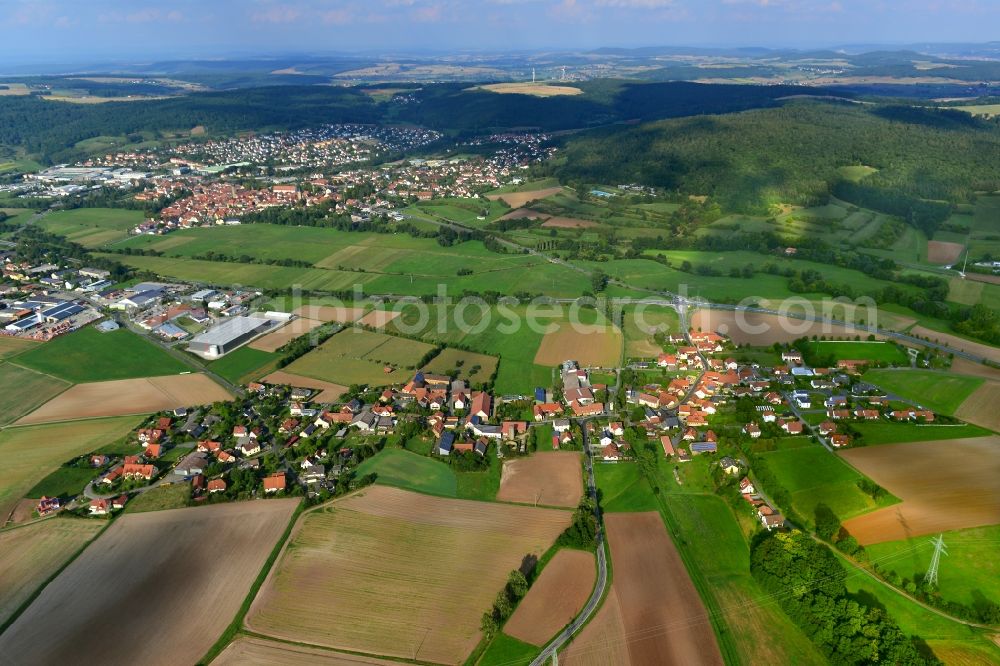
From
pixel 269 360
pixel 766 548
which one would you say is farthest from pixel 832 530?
pixel 269 360

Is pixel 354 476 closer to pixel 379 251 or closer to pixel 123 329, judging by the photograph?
pixel 123 329

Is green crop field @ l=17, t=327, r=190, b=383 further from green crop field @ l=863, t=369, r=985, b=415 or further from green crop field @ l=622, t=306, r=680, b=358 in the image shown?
green crop field @ l=863, t=369, r=985, b=415

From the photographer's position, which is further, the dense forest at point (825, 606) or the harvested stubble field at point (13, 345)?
the harvested stubble field at point (13, 345)

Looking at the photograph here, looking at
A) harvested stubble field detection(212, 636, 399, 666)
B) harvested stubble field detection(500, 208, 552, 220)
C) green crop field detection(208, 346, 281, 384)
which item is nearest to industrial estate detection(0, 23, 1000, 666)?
harvested stubble field detection(212, 636, 399, 666)

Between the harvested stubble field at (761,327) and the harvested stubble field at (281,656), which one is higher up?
the harvested stubble field at (761,327)

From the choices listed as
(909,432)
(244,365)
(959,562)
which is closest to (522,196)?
(244,365)

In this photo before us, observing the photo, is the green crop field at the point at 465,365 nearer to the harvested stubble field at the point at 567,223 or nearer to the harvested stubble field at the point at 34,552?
the harvested stubble field at the point at 34,552

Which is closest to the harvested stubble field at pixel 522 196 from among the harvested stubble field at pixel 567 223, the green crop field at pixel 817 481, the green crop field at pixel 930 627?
the harvested stubble field at pixel 567 223

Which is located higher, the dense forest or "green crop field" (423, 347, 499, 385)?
"green crop field" (423, 347, 499, 385)
